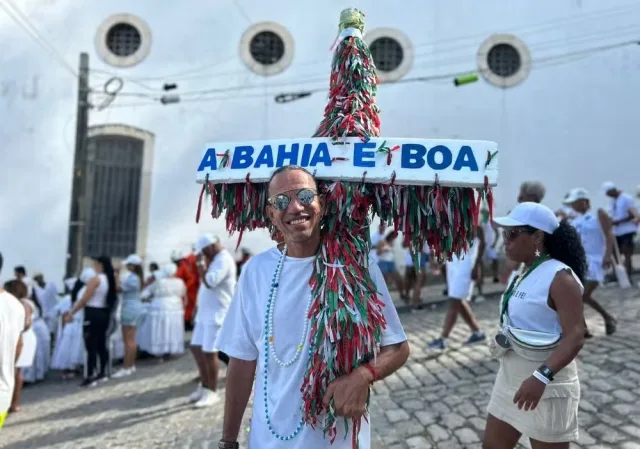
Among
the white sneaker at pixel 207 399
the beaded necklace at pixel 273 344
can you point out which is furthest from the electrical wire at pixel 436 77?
the beaded necklace at pixel 273 344

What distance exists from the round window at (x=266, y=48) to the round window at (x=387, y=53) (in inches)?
95.5

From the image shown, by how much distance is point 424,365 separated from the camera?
625 centimetres

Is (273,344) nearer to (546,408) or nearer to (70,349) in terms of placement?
(546,408)

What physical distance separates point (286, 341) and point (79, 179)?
13581mm

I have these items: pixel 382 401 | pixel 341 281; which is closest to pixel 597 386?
pixel 382 401

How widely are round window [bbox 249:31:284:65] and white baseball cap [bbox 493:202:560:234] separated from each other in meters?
13.3

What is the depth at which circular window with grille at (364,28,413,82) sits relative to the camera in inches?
598

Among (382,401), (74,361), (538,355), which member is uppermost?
(538,355)

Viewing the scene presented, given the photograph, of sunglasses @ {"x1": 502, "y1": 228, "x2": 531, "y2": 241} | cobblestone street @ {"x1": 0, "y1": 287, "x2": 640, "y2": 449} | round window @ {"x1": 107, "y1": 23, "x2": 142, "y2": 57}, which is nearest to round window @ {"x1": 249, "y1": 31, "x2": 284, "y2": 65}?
round window @ {"x1": 107, "y1": 23, "x2": 142, "y2": 57}

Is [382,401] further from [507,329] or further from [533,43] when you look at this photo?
[533,43]

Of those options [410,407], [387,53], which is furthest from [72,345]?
[387,53]

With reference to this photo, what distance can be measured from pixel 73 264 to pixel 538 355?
44.3 ft

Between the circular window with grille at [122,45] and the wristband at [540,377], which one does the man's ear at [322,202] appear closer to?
the wristband at [540,377]

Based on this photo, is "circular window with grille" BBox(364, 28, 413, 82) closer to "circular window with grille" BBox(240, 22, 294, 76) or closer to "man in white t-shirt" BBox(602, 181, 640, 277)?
"circular window with grille" BBox(240, 22, 294, 76)
